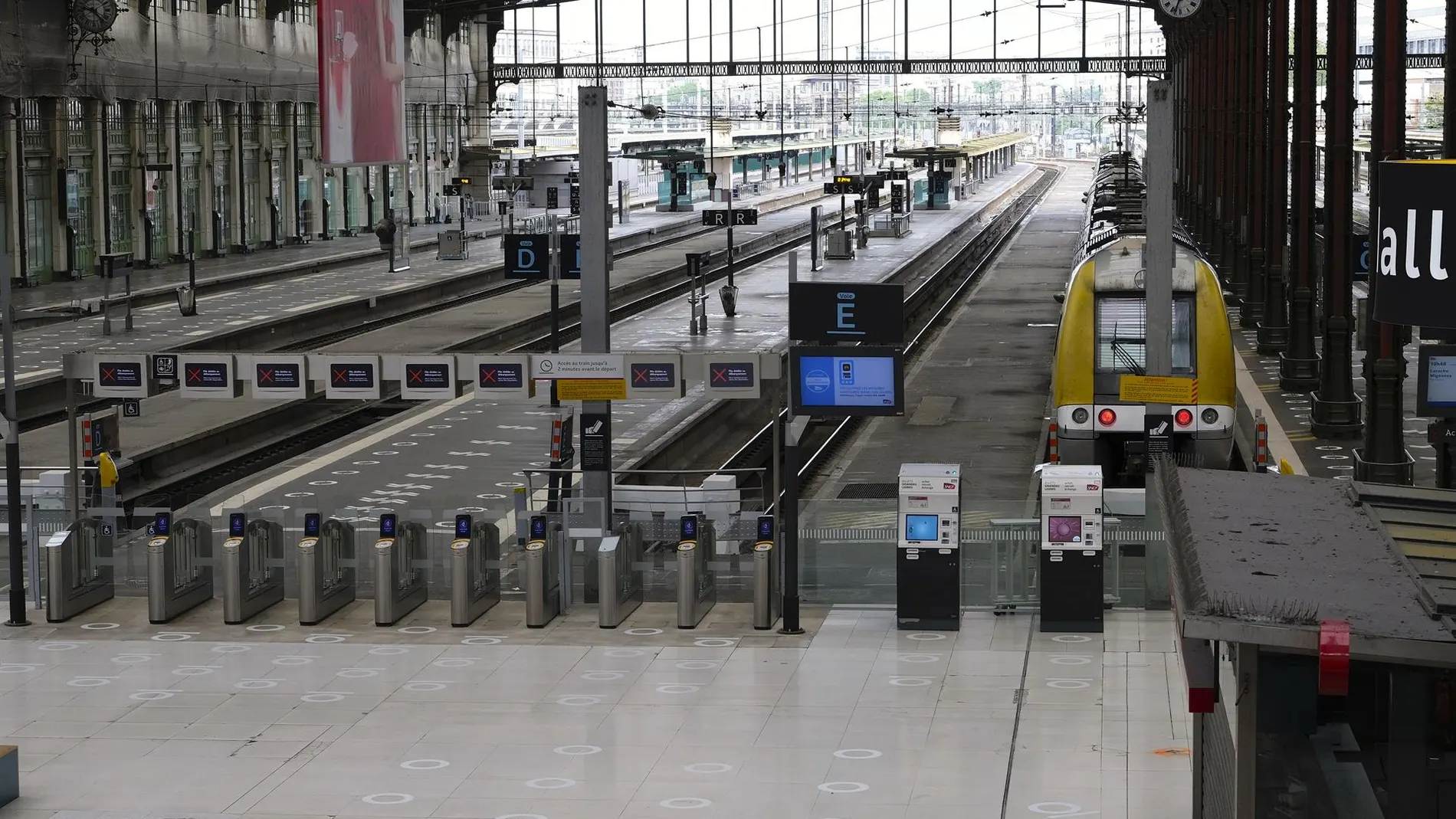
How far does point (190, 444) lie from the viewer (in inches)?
1157

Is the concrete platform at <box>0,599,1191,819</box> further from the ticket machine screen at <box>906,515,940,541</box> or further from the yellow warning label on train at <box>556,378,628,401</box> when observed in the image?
the yellow warning label on train at <box>556,378,628,401</box>

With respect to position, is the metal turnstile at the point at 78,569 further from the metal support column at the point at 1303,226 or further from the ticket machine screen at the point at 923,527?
the metal support column at the point at 1303,226

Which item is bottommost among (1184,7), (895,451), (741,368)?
(895,451)

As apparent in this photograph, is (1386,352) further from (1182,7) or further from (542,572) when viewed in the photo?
(1182,7)

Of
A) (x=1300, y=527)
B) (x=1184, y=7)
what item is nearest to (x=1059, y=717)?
(x=1300, y=527)

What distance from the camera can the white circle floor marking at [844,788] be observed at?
1149 cm

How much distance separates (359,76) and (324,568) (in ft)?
75.9

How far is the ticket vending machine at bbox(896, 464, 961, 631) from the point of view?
52.0 ft

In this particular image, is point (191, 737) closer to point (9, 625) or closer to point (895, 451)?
point (9, 625)

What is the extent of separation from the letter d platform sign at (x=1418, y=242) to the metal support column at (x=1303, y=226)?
23832mm

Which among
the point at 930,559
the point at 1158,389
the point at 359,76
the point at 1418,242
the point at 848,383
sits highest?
the point at 359,76

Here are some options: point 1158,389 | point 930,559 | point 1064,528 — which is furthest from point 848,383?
point 1158,389

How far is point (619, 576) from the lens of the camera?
1667 centimetres

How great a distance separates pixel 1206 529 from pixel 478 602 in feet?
32.4
